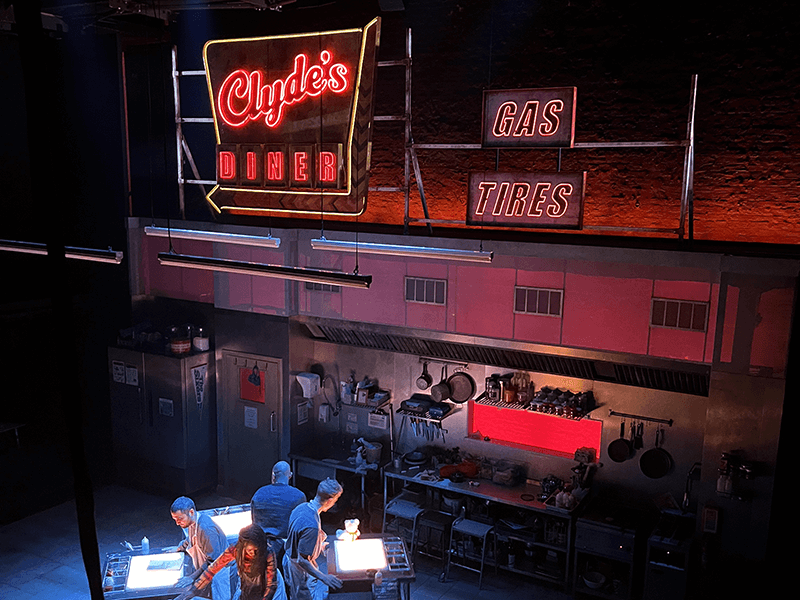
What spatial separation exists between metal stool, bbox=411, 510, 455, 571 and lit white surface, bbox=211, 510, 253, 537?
6.99 feet

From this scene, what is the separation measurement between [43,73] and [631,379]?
22.1 ft

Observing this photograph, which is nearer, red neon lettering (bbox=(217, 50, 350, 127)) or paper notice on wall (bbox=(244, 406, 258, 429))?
red neon lettering (bbox=(217, 50, 350, 127))

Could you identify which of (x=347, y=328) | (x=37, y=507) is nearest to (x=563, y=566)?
(x=347, y=328)

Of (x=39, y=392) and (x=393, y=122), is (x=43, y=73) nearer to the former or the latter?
(x=393, y=122)

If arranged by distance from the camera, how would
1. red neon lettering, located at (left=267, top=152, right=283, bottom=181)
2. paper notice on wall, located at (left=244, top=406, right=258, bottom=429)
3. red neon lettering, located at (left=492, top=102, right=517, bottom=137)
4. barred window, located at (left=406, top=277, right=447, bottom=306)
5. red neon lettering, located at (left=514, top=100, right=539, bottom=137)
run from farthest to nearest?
paper notice on wall, located at (left=244, top=406, right=258, bottom=429) → barred window, located at (left=406, top=277, right=447, bottom=306) → red neon lettering, located at (left=267, top=152, right=283, bottom=181) → red neon lettering, located at (left=492, top=102, right=517, bottom=137) → red neon lettering, located at (left=514, top=100, right=539, bottom=137)

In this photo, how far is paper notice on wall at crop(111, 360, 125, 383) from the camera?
364 inches

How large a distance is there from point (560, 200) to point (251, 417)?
4.84 meters

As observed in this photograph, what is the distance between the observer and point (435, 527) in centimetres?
750

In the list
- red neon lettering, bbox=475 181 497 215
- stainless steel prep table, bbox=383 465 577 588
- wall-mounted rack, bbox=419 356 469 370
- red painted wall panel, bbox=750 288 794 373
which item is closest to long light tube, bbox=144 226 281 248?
red neon lettering, bbox=475 181 497 215

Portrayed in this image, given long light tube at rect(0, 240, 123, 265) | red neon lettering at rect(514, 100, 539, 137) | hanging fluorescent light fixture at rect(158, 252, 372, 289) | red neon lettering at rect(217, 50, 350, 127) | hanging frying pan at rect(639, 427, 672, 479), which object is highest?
red neon lettering at rect(217, 50, 350, 127)

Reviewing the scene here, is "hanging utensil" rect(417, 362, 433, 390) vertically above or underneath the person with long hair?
above

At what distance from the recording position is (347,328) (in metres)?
8.38

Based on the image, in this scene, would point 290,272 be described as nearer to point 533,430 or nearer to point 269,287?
point 269,287

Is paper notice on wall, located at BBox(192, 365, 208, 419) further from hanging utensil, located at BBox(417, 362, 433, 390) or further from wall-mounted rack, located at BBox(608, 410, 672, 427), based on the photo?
wall-mounted rack, located at BBox(608, 410, 672, 427)
